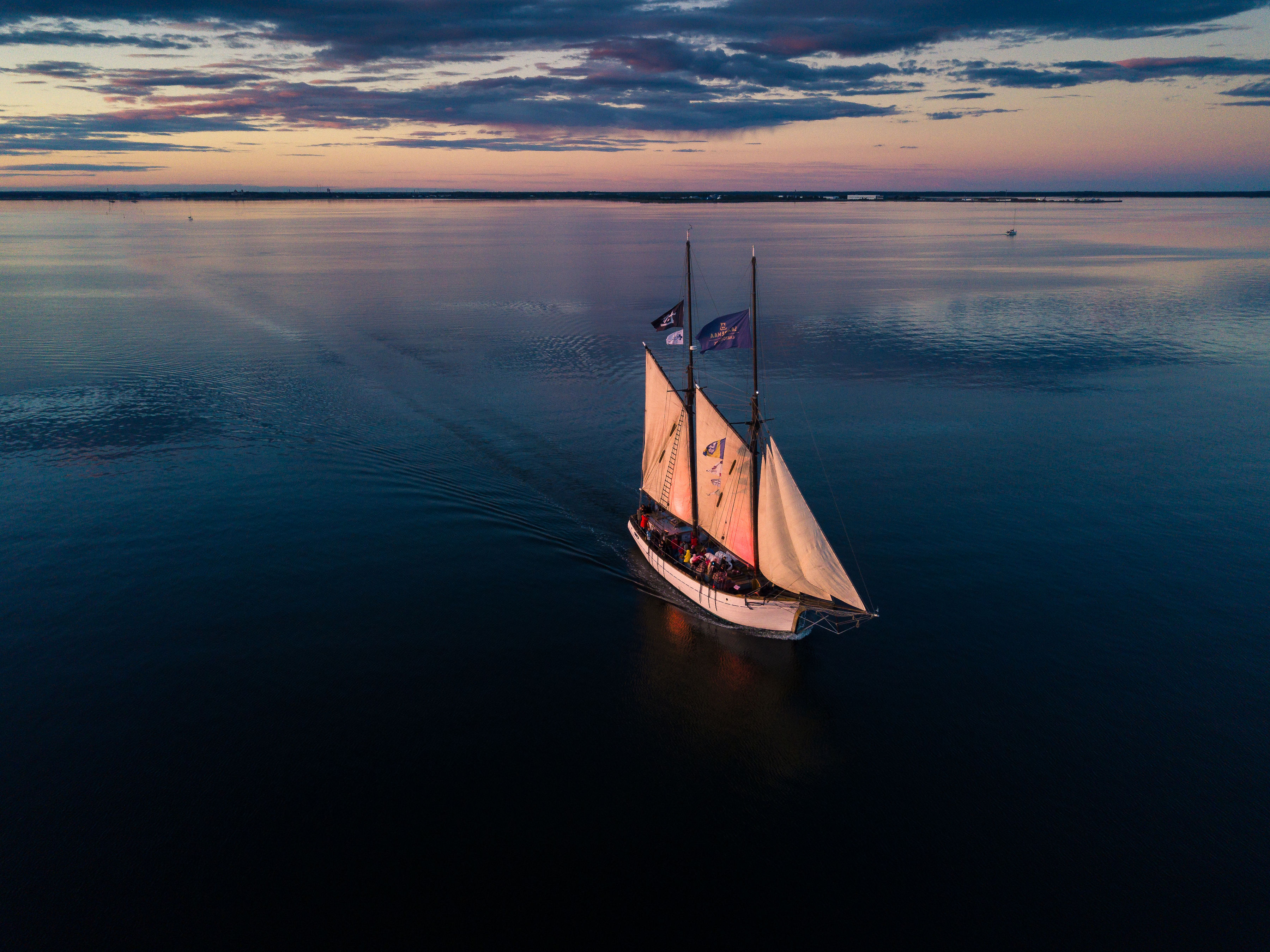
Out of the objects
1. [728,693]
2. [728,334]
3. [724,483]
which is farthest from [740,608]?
[728,334]

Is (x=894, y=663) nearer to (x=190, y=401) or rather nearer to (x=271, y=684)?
(x=271, y=684)

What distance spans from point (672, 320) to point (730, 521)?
569 inches

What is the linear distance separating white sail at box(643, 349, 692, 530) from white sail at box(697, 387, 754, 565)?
4.93ft

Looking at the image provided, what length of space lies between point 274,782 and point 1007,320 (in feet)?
462

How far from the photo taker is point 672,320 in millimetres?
51625

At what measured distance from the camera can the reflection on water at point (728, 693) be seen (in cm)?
3775

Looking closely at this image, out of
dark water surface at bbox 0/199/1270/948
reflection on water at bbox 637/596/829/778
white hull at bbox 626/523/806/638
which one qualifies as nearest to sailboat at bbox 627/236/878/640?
white hull at bbox 626/523/806/638

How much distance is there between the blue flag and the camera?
45500mm

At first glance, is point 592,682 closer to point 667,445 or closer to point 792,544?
point 792,544

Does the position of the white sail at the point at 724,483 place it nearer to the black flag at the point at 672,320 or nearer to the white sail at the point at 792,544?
the white sail at the point at 792,544

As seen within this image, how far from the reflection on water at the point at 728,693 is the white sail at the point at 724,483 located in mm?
5988

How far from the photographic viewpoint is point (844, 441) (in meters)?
77.8

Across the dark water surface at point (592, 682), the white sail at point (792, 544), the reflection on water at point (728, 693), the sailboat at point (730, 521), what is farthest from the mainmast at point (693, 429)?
the reflection on water at point (728, 693)

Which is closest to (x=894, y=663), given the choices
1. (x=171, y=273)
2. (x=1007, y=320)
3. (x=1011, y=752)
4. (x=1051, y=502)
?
(x=1011, y=752)
